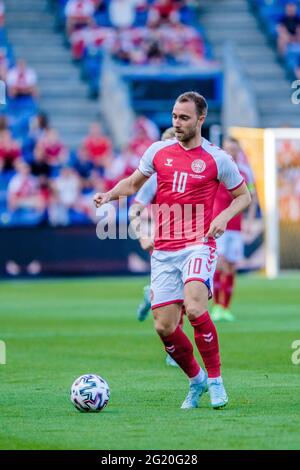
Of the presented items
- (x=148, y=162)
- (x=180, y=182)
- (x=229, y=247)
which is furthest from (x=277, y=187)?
(x=180, y=182)

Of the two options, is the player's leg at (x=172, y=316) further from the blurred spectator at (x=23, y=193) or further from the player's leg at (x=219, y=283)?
the blurred spectator at (x=23, y=193)

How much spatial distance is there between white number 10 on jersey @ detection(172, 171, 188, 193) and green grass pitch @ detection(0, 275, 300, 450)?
1647 millimetres

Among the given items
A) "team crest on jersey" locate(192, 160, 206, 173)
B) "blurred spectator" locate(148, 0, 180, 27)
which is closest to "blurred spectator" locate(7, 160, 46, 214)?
"blurred spectator" locate(148, 0, 180, 27)

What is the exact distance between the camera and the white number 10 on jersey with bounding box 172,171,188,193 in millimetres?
9688

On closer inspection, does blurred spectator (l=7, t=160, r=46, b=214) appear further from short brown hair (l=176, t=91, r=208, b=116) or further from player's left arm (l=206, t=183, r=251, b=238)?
short brown hair (l=176, t=91, r=208, b=116)

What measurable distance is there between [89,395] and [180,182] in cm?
176

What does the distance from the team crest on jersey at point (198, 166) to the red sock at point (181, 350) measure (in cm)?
121

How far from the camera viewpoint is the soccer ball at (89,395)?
934cm

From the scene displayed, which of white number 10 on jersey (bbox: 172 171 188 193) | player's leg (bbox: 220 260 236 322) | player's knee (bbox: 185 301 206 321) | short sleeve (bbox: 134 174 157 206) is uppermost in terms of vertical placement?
white number 10 on jersey (bbox: 172 171 188 193)

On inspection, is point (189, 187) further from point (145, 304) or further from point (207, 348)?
point (145, 304)

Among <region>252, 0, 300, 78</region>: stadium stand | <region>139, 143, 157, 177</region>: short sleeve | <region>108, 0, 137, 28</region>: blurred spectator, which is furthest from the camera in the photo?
<region>252, 0, 300, 78</region>: stadium stand

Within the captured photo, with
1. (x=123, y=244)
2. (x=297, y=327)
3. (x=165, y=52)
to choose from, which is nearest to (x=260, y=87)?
(x=165, y=52)

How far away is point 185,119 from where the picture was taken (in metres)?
9.52
